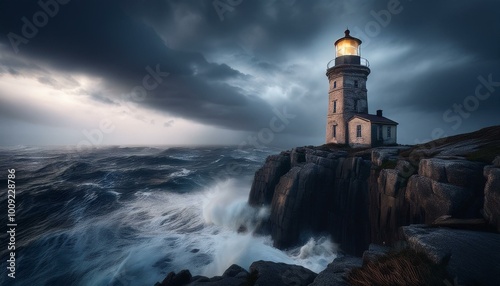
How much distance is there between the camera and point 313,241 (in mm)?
16016

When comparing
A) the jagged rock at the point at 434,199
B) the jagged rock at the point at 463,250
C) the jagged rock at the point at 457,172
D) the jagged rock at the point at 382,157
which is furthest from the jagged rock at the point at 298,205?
the jagged rock at the point at 463,250

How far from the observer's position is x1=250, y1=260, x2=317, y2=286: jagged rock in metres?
7.77

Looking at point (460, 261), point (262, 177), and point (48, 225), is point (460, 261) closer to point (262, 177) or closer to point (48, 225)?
point (262, 177)

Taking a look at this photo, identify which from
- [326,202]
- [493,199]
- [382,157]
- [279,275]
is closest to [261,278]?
[279,275]

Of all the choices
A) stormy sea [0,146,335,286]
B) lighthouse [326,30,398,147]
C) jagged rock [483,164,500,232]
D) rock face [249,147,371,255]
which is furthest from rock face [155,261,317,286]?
lighthouse [326,30,398,147]

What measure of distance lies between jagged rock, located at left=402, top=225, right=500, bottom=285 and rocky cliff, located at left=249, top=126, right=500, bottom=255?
79 centimetres

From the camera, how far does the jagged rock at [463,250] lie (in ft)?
14.1

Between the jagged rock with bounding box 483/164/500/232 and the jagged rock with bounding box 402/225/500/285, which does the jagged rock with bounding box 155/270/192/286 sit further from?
the jagged rock with bounding box 483/164/500/232

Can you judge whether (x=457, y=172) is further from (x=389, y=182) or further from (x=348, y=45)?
(x=348, y=45)

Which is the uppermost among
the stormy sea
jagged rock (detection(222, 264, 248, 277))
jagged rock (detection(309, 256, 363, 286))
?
jagged rock (detection(309, 256, 363, 286))

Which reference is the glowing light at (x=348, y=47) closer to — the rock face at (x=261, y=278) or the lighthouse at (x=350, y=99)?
the lighthouse at (x=350, y=99)

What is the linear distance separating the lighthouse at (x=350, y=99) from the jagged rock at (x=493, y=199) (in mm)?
18020

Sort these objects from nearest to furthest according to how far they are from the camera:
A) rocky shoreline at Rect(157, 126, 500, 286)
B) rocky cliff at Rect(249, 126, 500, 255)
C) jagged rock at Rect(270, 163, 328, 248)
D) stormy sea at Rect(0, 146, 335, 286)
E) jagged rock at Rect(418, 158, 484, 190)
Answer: rocky shoreline at Rect(157, 126, 500, 286) < rocky cliff at Rect(249, 126, 500, 255) < jagged rock at Rect(418, 158, 484, 190) < stormy sea at Rect(0, 146, 335, 286) < jagged rock at Rect(270, 163, 328, 248)

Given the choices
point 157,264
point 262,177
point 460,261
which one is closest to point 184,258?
point 157,264
